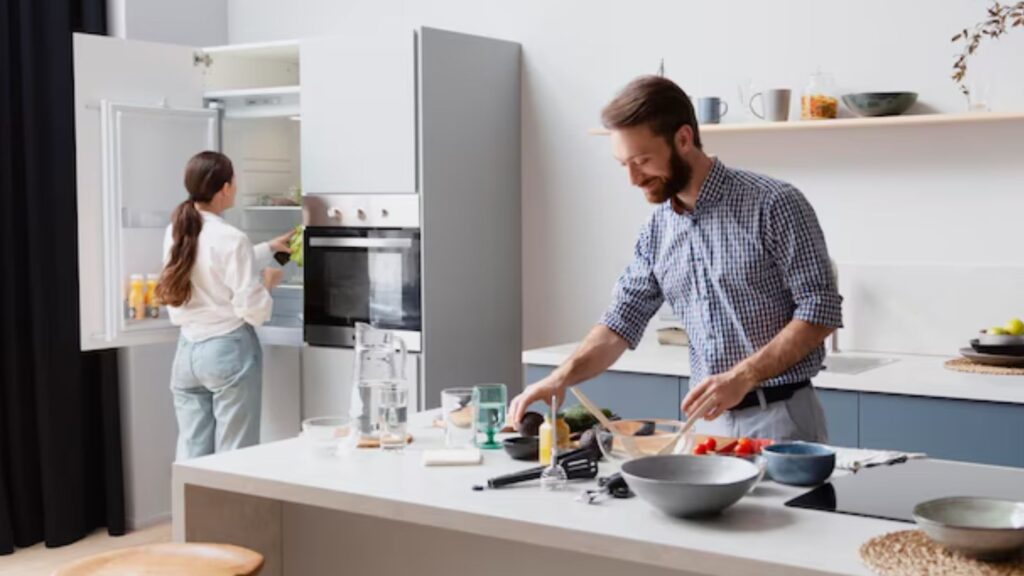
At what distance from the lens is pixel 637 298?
10.6 ft

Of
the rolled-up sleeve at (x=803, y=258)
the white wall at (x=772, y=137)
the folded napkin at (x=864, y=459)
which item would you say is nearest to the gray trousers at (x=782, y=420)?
the rolled-up sleeve at (x=803, y=258)

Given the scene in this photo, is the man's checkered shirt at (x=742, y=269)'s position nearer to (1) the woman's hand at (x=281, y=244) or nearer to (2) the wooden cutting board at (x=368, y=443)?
(2) the wooden cutting board at (x=368, y=443)

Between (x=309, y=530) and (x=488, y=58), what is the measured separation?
8.42 feet

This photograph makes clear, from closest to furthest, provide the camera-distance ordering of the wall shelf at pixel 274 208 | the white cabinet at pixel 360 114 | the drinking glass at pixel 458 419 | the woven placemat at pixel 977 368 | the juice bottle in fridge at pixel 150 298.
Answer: the drinking glass at pixel 458 419 → the woven placemat at pixel 977 368 → the white cabinet at pixel 360 114 → the juice bottle in fridge at pixel 150 298 → the wall shelf at pixel 274 208

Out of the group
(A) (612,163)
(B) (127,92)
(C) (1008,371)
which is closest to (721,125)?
(A) (612,163)

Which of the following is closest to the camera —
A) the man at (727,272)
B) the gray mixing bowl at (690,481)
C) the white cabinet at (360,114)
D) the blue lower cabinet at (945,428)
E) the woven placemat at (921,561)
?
the woven placemat at (921,561)

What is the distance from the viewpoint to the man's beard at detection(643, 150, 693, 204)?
2992 mm

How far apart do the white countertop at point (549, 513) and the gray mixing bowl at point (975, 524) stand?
0.10 meters

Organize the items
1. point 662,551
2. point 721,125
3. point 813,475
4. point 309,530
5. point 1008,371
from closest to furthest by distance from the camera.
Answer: point 662,551 < point 813,475 < point 309,530 < point 1008,371 < point 721,125

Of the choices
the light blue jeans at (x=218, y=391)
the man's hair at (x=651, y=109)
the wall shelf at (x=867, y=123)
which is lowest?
the light blue jeans at (x=218, y=391)

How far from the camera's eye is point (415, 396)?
4820 millimetres

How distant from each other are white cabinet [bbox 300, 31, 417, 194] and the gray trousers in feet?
6.65

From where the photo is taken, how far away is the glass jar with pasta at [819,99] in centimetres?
439

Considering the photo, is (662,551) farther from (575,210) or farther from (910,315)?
(575,210)
